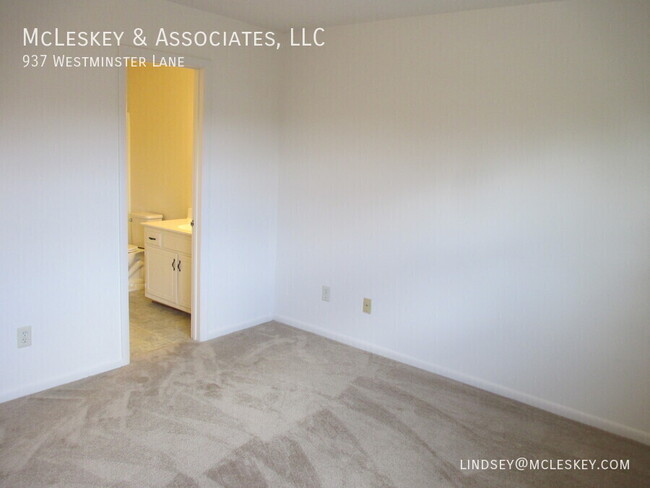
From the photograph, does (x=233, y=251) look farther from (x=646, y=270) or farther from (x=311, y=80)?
(x=646, y=270)

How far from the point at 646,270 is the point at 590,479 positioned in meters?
1.04

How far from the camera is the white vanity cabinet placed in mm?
4129

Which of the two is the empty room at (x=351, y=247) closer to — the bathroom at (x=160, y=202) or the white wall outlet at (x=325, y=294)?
the white wall outlet at (x=325, y=294)

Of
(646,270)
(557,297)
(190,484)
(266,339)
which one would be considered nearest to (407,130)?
(557,297)

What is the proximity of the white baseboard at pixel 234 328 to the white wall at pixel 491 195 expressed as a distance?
1.59ft

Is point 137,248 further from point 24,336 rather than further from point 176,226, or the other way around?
point 24,336

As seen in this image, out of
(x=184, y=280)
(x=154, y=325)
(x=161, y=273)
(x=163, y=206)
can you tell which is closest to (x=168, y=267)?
(x=161, y=273)

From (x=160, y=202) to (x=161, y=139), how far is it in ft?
1.99

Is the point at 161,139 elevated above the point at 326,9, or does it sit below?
below

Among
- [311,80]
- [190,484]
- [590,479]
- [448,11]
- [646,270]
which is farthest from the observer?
[311,80]

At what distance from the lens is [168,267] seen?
169 inches

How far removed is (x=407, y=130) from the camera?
3.34 m

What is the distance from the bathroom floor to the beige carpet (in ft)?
0.76

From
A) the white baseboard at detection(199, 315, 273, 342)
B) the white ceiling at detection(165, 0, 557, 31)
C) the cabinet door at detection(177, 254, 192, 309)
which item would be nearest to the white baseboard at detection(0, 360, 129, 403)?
the white baseboard at detection(199, 315, 273, 342)
